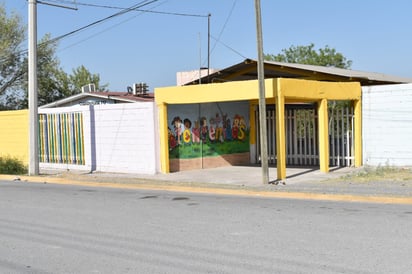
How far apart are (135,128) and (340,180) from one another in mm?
7526

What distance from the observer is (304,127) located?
19.9 meters

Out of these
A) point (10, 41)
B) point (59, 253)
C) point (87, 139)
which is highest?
point (10, 41)

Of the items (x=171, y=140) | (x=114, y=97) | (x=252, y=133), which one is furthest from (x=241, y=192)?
(x=114, y=97)

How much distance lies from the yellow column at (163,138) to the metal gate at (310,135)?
15.5 ft

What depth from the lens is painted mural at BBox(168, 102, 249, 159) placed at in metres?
18.8

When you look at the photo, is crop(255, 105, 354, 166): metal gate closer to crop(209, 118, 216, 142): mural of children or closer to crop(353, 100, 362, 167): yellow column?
crop(353, 100, 362, 167): yellow column

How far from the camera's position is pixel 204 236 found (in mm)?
7809

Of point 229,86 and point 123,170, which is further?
point 123,170

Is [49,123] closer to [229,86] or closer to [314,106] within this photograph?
[229,86]

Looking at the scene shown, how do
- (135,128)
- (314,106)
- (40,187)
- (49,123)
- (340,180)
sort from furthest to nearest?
1. (49,123)
2. (314,106)
3. (135,128)
4. (40,187)
5. (340,180)

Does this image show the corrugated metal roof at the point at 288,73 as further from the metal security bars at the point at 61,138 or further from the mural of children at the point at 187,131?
the metal security bars at the point at 61,138

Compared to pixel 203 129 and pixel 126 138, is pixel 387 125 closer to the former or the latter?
pixel 203 129

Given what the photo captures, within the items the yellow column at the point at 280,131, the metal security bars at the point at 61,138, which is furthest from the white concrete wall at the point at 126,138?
the yellow column at the point at 280,131

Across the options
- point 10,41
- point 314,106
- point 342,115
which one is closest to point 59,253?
point 342,115
